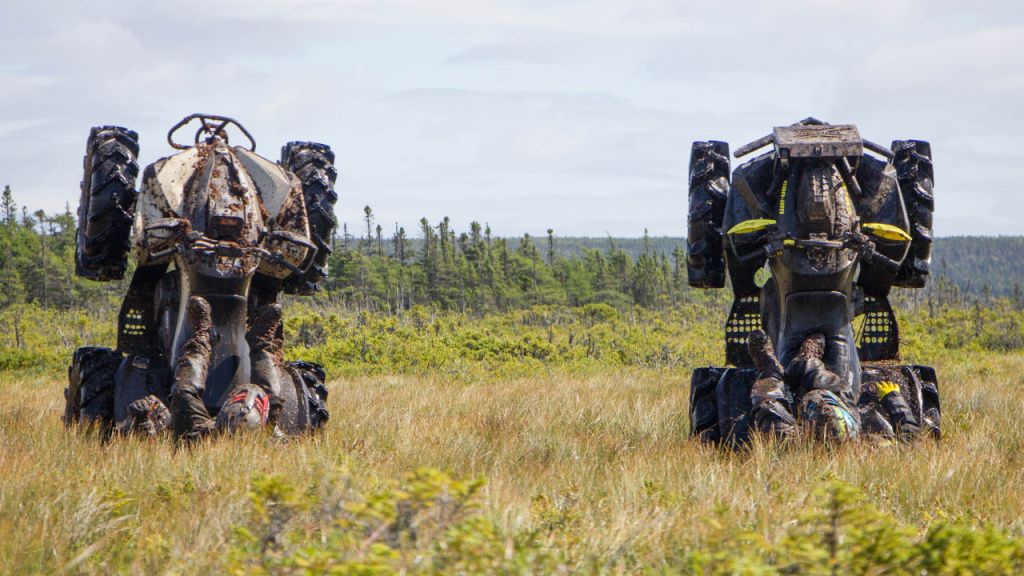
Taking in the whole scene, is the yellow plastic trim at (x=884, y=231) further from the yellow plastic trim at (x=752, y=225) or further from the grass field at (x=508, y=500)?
the grass field at (x=508, y=500)

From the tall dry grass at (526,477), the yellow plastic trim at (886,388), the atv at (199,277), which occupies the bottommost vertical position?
the tall dry grass at (526,477)

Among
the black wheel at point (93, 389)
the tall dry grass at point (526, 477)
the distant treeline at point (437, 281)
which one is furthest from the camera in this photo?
the distant treeline at point (437, 281)

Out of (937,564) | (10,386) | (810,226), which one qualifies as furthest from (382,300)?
(937,564)

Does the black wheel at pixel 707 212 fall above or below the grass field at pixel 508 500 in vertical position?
above

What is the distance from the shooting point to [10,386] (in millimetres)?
13984

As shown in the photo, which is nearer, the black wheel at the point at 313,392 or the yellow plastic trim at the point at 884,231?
the yellow plastic trim at the point at 884,231

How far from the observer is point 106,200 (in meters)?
7.65

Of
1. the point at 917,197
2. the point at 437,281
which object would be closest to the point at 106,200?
the point at 917,197

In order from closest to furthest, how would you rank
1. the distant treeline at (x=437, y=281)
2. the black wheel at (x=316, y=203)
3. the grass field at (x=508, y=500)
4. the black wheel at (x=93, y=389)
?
the grass field at (x=508, y=500)
the black wheel at (x=93, y=389)
the black wheel at (x=316, y=203)
the distant treeline at (x=437, y=281)

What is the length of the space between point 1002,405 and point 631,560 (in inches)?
288

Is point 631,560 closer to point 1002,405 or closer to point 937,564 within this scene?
point 937,564

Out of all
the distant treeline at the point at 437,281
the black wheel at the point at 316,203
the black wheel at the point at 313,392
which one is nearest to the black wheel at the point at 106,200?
the black wheel at the point at 316,203

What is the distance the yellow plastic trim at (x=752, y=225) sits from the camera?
23.3 ft

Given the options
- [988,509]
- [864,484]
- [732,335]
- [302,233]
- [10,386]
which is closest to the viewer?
[988,509]
